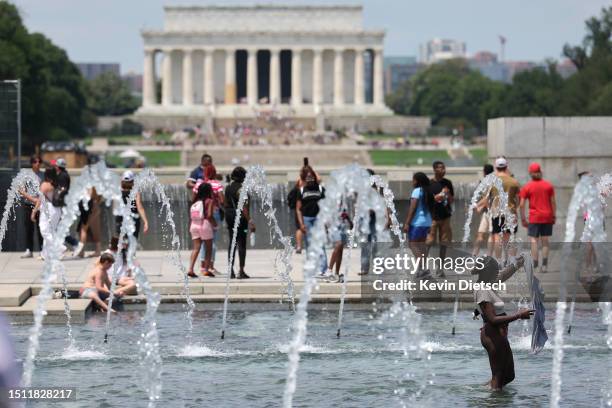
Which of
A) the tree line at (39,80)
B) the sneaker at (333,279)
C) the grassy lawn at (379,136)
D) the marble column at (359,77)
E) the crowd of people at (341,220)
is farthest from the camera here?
the marble column at (359,77)

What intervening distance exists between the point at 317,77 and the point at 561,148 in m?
117

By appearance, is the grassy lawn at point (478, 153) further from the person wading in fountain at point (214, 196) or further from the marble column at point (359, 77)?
the person wading in fountain at point (214, 196)

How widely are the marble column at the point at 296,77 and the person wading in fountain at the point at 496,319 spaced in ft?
421

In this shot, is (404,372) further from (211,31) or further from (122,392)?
(211,31)

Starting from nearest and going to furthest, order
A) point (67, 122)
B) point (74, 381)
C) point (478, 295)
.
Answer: point (478, 295), point (74, 381), point (67, 122)

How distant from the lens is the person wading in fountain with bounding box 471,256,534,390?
1341 cm

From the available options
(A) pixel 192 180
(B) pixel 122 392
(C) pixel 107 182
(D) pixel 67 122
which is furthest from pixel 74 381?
(D) pixel 67 122

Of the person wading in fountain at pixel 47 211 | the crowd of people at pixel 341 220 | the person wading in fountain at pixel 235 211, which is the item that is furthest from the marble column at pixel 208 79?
the person wading in fountain at pixel 235 211

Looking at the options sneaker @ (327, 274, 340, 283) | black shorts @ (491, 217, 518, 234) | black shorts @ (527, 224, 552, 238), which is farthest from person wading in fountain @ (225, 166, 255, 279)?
black shorts @ (527, 224, 552, 238)

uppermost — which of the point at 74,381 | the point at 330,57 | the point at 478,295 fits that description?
the point at 330,57

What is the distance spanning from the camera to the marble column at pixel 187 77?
466 feet

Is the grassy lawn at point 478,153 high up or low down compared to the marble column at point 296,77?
down

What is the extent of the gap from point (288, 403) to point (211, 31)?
129208mm

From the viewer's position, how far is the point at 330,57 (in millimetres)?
144250
